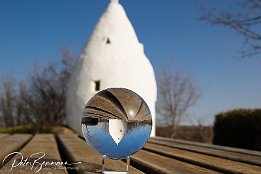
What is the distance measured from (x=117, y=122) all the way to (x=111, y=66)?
905 cm

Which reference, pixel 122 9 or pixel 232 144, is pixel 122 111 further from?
pixel 122 9

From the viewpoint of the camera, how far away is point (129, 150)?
126cm

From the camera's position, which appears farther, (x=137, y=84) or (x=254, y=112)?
(x=137, y=84)

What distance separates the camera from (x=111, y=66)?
1024cm

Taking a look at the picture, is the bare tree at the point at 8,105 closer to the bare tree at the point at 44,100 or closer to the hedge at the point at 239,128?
the bare tree at the point at 44,100

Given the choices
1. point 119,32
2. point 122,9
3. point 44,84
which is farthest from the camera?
point 44,84

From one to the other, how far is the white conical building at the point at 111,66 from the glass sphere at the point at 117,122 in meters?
8.43

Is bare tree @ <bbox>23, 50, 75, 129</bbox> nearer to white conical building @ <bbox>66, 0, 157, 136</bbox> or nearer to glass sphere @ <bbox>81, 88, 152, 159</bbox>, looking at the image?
white conical building @ <bbox>66, 0, 157, 136</bbox>

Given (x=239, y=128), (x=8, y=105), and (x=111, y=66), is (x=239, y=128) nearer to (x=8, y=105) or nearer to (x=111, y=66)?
(x=111, y=66)

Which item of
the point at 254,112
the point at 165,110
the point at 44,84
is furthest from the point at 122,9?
the point at 165,110

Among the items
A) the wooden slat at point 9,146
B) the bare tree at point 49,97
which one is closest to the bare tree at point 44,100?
the bare tree at point 49,97

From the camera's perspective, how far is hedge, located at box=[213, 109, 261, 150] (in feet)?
24.6

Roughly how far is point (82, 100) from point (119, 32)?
2.19 meters

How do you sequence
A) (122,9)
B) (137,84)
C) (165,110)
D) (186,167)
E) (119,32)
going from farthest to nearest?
(165,110) → (122,9) → (119,32) → (137,84) → (186,167)
